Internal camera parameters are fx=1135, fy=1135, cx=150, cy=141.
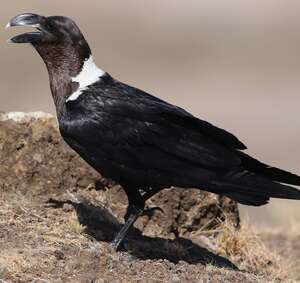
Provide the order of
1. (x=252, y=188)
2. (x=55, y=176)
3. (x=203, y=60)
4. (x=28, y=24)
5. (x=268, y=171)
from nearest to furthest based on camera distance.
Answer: (x=252, y=188) < (x=268, y=171) < (x=28, y=24) < (x=55, y=176) < (x=203, y=60)

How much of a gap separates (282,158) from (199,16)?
62.5 ft

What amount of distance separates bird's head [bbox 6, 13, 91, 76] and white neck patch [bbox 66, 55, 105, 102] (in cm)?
4

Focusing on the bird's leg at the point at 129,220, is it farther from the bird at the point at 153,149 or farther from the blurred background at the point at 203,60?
the blurred background at the point at 203,60

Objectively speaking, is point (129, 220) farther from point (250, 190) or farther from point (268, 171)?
point (268, 171)

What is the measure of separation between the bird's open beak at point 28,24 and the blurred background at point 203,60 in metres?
7.13

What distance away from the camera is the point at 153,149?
26.6 feet

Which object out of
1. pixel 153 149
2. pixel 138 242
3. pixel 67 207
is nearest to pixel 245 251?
pixel 138 242

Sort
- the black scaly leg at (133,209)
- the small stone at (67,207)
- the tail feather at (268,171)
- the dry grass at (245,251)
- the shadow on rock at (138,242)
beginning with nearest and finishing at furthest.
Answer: the tail feather at (268,171)
the black scaly leg at (133,209)
the shadow on rock at (138,242)
the small stone at (67,207)
the dry grass at (245,251)

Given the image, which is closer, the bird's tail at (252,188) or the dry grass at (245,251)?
the bird's tail at (252,188)

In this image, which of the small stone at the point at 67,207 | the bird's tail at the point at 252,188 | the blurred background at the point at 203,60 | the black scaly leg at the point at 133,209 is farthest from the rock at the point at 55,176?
the blurred background at the point at 203,60

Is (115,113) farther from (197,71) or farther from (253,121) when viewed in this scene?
(197,71)

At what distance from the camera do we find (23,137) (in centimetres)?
927

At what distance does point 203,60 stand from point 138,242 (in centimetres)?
2435

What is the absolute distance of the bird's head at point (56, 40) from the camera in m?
8.41
